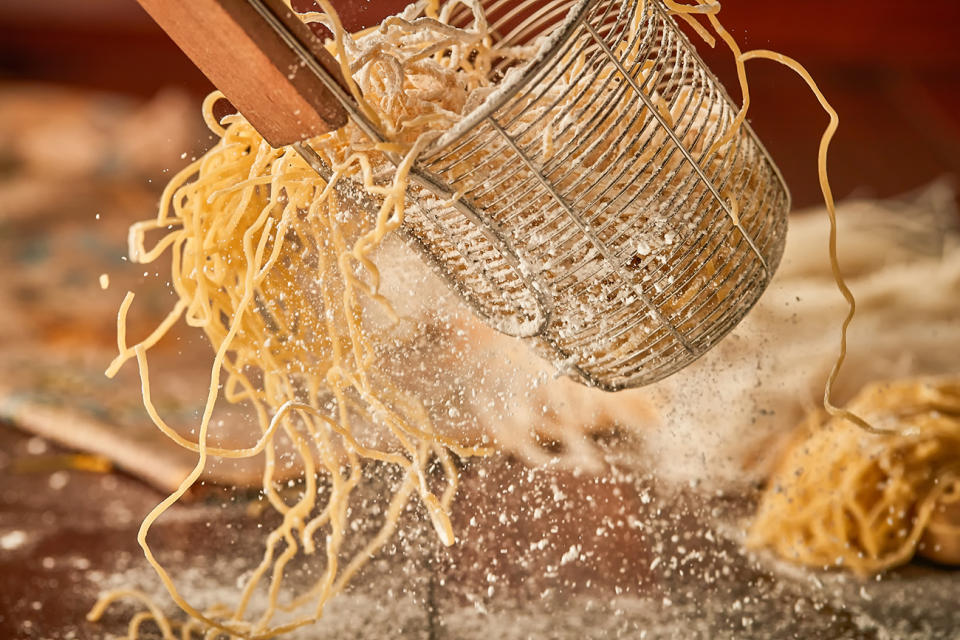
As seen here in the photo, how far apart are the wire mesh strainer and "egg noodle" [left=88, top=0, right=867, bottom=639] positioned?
0.03 m

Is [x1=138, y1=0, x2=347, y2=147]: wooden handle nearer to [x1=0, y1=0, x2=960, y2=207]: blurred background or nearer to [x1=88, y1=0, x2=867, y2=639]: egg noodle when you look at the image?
[x1=88, y1=0, x2=867, y2=639]: egg noodle

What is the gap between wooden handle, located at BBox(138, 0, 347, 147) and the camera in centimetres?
48

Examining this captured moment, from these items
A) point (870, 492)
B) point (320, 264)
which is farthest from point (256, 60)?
point (870, 492)

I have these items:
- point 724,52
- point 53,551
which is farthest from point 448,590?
point 724,52

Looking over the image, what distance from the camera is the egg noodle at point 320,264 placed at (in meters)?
0.56

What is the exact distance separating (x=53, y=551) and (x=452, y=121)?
22.4 inches

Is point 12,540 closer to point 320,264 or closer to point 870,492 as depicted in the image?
point 320,264

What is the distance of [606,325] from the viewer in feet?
1.96

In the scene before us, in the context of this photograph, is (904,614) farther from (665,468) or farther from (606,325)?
(606,325)

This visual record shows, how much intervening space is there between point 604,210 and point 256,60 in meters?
0.20

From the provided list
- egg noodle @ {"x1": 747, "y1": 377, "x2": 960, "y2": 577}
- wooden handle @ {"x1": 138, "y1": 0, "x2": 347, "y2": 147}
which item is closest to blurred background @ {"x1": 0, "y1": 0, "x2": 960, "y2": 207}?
egg noodle @ {"x1": 747, "y1": 377, "x2": 960, "y2": 577}

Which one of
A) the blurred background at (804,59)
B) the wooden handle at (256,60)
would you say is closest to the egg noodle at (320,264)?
the wooden handle at (256,60)

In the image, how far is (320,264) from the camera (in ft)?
2.15

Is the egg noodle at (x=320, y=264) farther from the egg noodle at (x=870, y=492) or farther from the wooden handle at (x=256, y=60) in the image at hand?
the egg noodle at (x=870, y=492)
